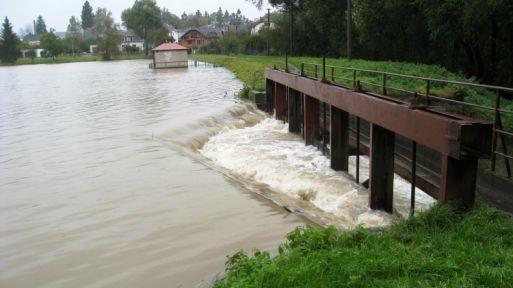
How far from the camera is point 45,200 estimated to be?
1084cm

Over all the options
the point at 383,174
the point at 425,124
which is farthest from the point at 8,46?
the point at 425,124

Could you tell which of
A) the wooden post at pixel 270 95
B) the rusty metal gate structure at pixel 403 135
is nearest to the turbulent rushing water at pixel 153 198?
the rusty metal gate structure at pixel 403 135

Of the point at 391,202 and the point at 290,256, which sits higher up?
the point at 290,256

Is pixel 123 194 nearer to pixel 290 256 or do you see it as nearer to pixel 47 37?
pixel 290 256

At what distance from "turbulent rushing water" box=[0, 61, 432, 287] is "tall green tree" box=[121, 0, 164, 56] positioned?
119 meters

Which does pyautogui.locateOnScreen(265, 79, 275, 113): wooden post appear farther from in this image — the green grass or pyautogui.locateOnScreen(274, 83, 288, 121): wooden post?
the green grass

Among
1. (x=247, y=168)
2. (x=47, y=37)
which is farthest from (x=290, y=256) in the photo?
(x=47, y=37)

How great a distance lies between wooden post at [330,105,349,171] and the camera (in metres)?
12.9

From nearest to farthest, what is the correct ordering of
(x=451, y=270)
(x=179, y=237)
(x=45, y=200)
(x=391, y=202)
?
(x=451, y=270)
(x=179, y=237)
(x=391, y=202)
(x=45, y=200)

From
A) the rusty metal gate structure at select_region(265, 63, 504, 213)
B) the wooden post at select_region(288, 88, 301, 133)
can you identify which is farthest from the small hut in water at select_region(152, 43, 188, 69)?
the rusty metal gate structure at select_region(265, 63, 504, 213)

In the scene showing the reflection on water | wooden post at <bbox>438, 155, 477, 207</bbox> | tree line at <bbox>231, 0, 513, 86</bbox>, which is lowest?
the reflection on water

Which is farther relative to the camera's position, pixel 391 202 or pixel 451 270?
pixel 391 202

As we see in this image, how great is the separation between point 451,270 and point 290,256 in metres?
1.64

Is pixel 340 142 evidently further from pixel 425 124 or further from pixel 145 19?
pixel 145 19
